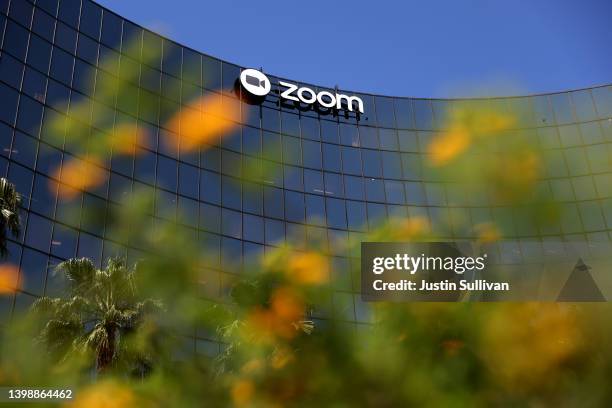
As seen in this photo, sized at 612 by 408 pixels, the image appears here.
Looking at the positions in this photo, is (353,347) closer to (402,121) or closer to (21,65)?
(21,65)

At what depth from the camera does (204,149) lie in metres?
33.8

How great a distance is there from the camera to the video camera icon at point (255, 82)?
114ft

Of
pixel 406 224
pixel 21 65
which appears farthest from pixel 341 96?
pixel 406 224

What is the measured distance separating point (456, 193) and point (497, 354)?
233 cm

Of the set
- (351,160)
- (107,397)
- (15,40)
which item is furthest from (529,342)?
(351,160)

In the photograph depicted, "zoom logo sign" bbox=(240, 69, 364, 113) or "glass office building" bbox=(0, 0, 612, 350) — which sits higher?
"zoom logo sign" bbox=(240, 69, 364, 113)

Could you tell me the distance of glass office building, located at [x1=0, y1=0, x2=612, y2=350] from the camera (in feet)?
78.1

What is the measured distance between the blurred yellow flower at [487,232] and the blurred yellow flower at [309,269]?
4.93ft

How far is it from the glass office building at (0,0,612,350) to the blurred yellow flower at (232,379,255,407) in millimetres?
12117

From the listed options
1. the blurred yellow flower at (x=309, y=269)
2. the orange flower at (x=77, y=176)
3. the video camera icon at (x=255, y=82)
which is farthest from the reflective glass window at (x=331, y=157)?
the blurred yellow flower at (x=309, y=269)

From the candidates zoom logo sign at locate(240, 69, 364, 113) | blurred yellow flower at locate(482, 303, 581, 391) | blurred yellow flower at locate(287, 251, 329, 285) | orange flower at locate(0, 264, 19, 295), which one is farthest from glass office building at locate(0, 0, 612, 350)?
blurred yellow flower at locate(482, 303, 581, 391)

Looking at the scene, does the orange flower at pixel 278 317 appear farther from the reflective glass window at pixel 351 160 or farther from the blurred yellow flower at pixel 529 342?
the reflective glass window at pixel 351 160

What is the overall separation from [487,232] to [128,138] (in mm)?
24394

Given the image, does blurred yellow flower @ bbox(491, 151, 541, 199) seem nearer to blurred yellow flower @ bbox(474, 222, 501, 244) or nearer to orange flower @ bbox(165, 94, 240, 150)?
blurred yellow flower @ bbox(474, 222, 501, 244)
